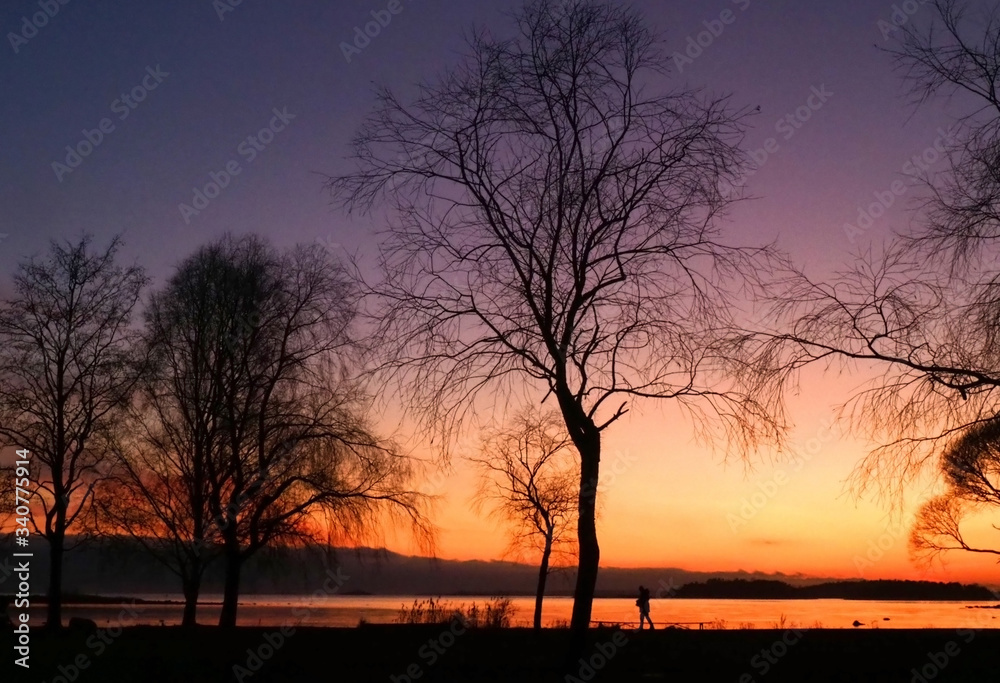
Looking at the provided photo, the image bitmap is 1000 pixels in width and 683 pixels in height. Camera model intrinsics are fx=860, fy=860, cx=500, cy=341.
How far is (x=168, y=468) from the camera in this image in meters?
26.0

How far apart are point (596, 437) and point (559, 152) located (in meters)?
4.65

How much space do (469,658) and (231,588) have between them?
1020 centimetres

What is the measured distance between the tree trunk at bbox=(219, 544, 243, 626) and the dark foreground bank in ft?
8.39

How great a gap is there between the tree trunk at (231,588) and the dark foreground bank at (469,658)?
256 cm

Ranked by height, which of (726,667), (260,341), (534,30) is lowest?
(726,667)

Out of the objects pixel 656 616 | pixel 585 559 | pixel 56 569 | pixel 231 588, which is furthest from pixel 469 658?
pixel 656 616

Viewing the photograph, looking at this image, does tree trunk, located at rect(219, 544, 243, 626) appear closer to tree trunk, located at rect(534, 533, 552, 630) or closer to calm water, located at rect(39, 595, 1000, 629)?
calm water, located at rect(39, 595, 1000, 629)

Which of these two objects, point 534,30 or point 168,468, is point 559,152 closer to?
point 534,30

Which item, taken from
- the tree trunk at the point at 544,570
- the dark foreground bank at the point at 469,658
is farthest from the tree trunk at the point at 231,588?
the tree trunk at the point at 544,570

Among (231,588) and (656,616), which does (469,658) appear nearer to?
(231,588)

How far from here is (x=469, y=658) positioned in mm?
15602

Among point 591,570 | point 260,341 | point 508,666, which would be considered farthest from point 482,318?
point 260,341

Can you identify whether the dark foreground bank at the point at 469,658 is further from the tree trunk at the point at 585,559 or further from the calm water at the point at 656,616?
the calm water at the point at 656,616

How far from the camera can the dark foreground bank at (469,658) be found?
13617 millimetres
